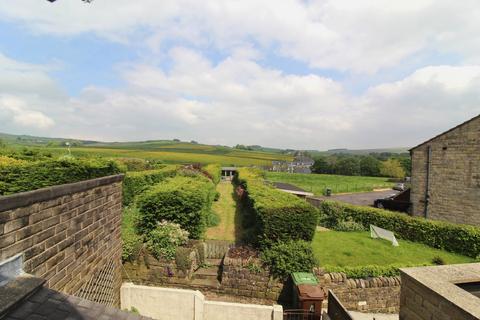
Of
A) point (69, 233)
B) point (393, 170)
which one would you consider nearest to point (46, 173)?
point (69, 233)

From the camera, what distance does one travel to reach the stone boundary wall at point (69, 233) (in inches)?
144

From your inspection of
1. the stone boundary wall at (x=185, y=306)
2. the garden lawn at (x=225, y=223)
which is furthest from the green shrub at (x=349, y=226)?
the stone boundary wall at (x=185, y=306)

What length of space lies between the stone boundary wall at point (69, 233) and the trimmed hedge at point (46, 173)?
5.25 feet

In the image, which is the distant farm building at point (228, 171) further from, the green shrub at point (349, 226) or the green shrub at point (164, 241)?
the green shrub at point (164, 241)

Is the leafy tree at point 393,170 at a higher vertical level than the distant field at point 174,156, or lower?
lower

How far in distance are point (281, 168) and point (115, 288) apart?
221 feet

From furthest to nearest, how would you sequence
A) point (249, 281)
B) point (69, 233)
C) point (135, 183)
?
1. point (135, 183)
2. point (249, 281)
3. point (69, 233)

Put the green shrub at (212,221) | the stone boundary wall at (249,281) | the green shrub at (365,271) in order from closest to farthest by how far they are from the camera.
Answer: the stone boundary wall at (249,281) < the green shrub at (365,271) < the green shrub at (212,221)

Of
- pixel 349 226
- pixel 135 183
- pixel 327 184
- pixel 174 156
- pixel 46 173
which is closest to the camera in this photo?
pixel 46 173

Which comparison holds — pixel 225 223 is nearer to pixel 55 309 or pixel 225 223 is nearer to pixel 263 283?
pixel 263 283

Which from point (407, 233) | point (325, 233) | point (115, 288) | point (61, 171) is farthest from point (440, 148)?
point (61, 171)

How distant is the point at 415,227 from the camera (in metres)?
14.5

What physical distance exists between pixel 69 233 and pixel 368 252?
11.9m

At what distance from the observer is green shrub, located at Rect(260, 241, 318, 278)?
838 cm
